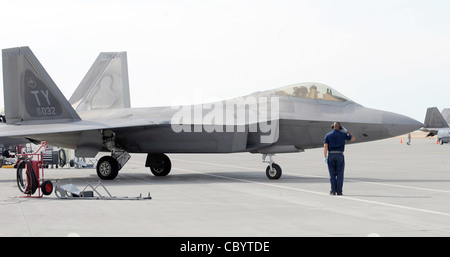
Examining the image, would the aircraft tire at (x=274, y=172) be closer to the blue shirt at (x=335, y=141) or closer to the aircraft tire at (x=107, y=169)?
the blue shirt at (x=335, y=141)

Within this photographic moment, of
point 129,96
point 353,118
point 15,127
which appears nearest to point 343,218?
point 353,118

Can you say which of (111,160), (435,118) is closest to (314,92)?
(111,160)

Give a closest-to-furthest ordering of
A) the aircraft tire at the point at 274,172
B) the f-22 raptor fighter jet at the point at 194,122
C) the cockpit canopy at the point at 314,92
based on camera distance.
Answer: the f-22 raptor fighter jet at the point at 194,122 < the aircraft tire at the point at 274,172 < the cockpit canopy at the point at 314,92

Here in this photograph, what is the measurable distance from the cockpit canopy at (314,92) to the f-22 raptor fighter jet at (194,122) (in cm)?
3

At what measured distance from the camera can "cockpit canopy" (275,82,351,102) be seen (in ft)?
52.7

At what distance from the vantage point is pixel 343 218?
8.26 m

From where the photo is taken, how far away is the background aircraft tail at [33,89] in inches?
655

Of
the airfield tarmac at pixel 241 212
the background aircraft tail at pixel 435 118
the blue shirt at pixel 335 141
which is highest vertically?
the background aircraft tail at pixel 435 118

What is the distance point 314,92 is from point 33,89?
8.33 meters

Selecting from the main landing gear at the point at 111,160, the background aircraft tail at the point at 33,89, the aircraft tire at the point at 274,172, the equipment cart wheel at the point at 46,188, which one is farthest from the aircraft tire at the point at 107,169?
the equipment cart wheel at the point at 46,188

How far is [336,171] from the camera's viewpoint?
11.8 m

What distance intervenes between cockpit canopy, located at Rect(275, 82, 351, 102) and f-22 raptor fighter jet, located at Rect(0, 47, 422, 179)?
1.1 inches
